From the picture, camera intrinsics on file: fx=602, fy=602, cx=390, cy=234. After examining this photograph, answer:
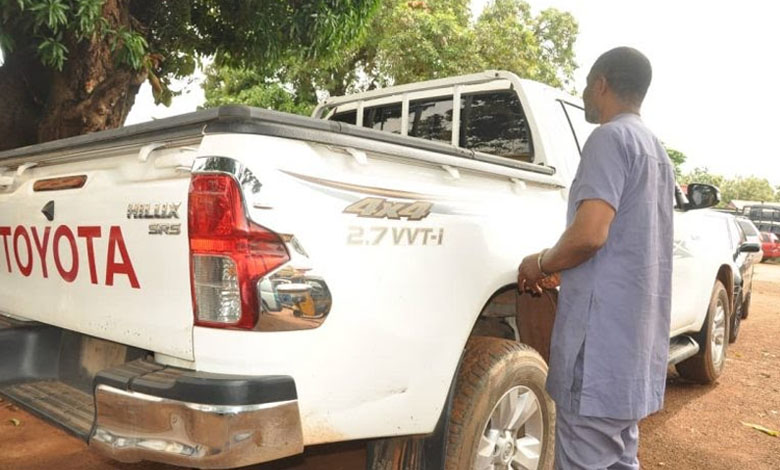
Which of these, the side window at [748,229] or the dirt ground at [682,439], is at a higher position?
the side window at [748,229]

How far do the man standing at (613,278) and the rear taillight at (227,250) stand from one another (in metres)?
1.06

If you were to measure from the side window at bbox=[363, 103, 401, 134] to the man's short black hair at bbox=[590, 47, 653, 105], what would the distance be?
6.77 feet

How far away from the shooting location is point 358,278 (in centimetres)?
187

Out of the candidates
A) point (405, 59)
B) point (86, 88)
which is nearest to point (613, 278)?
point (86, 88)

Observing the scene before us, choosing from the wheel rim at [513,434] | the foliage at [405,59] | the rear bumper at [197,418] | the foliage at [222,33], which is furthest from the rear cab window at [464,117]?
the foliage at [405,59]

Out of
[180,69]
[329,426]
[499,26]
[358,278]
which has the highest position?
[499,26]

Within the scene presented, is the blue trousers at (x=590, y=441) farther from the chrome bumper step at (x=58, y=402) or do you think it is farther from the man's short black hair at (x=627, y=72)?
the chrome bumper step at (x=58, y=402)

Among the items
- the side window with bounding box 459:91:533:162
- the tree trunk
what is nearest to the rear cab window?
the side window with bounding box 459:91:533:162

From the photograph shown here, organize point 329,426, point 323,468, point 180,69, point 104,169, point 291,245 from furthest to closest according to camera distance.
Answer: point 180,69
point 323,468
point 104,169
point 329,426
point 291,245

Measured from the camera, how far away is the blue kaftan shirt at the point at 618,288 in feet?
6.81

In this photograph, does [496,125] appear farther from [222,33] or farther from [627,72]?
[222,33]

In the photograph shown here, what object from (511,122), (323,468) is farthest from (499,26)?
(323,468)

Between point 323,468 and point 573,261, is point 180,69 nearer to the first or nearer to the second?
point 323,468

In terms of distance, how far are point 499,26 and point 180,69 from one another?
37.3ft
